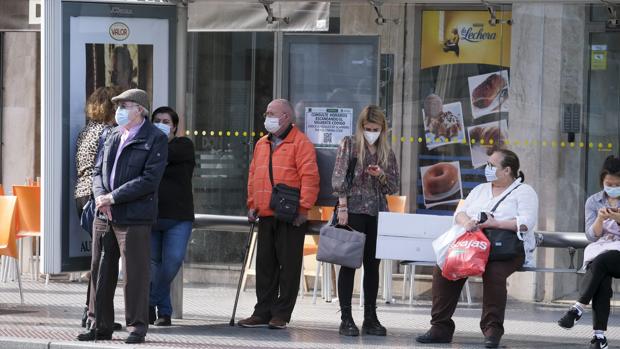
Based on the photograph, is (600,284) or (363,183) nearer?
(600,284)

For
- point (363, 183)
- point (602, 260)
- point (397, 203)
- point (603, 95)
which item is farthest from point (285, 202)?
point (603, 95)

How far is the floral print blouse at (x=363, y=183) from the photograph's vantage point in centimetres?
956

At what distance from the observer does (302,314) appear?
36.1 ft

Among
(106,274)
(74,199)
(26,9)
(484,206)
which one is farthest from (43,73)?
(26,9)

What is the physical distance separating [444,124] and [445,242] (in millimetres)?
2812

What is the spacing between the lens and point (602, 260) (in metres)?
9.10

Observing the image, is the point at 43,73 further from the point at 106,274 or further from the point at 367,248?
the point at 367,248

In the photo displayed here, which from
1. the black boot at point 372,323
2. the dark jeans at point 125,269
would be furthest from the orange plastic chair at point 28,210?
the black boot at point 372,323

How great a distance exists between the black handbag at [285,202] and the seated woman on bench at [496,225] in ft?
3.95

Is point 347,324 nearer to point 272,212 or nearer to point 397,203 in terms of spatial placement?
point 272,212

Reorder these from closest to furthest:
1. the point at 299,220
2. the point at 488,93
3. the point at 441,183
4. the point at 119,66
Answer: the point at 299,220 < the point at 119,66 < the point at 488,93 < the point at 441,183

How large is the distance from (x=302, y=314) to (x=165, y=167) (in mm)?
2323

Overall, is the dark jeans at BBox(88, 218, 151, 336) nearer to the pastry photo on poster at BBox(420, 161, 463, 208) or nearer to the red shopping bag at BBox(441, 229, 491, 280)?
the red shopping bag at BBox(441, 229, 491, 280)

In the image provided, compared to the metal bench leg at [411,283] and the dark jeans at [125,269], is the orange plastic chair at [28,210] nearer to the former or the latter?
the dark jeans at [125,269]
